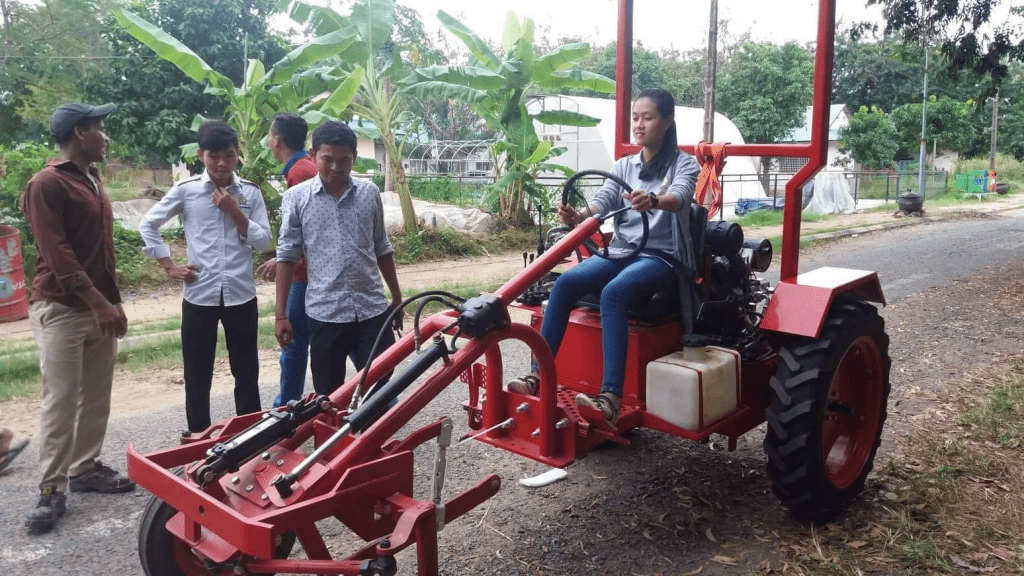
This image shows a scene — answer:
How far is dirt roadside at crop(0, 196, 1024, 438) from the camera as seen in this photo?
Result: 554 cm

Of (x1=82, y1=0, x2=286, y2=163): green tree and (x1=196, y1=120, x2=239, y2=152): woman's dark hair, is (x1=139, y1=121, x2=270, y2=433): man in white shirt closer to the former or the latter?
(x1=196, y1=120, x2=239, y2=152): woman's dark hair

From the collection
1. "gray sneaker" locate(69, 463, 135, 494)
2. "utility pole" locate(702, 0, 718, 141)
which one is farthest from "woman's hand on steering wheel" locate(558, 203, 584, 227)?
"utility pole" locate(702, 0, 718, 141)

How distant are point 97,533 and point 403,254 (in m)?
9.41

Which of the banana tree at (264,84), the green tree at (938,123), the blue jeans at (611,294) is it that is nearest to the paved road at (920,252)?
the banana tree at (264,84)

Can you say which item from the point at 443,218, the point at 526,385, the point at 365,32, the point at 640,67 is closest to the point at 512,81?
the point at 365,32

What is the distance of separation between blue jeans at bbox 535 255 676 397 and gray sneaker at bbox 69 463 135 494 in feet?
7.56

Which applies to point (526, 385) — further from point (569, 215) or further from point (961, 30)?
point (961, 30)

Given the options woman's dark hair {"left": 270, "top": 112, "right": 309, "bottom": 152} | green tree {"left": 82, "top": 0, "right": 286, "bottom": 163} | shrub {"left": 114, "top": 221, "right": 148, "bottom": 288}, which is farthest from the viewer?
green tree {"left": 82, "top": 0, "right": 286, "bottom": 163}

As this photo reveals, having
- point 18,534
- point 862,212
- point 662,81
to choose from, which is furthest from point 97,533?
point 662,81

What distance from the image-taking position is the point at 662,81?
1137 inches

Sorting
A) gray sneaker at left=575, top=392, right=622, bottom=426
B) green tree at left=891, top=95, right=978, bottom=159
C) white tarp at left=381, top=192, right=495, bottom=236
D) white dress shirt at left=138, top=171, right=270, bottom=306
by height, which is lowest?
gray sneaker at left=575, top=392, right=622, bottom=426

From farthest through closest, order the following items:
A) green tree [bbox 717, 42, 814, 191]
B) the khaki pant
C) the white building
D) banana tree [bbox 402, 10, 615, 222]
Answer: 1. green tree [bbox 717, 42, 814, 191]
2. the white building
3. banana tree [bbox 402, 10, 615, 222]
4. the khaki pant

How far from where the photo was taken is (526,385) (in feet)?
11.0

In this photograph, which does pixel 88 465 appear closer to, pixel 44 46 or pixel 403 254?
pixel 403 254
